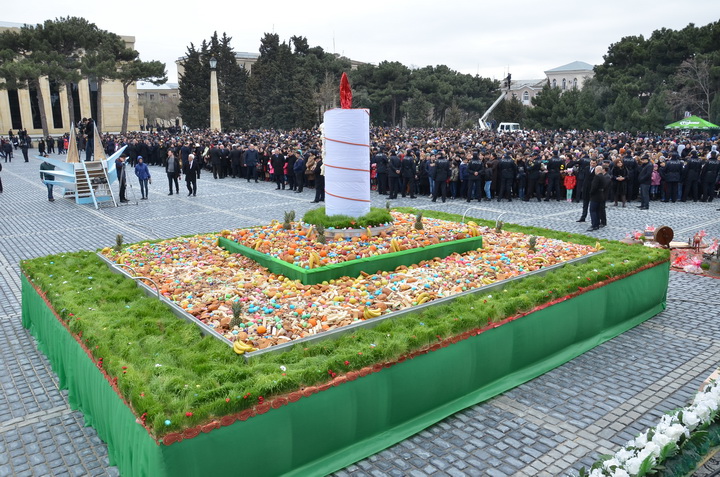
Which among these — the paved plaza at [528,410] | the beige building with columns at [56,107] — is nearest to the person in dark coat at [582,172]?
the paved plaza at [528,410]

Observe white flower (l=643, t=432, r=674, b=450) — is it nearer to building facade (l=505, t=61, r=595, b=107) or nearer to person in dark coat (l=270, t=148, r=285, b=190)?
person in dark coat (l=270, t=148, r=285, b=190)

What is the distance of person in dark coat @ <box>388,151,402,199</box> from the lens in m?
20.7

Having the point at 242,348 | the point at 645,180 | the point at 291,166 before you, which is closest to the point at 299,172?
the point at 291,166

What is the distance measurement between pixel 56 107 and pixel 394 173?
2588 inches

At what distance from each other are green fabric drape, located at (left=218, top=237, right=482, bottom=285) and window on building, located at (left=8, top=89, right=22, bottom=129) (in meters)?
71.8

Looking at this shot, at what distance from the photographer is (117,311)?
6.87 metres

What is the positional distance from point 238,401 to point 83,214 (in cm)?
1636

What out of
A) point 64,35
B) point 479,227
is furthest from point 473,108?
point 479,227

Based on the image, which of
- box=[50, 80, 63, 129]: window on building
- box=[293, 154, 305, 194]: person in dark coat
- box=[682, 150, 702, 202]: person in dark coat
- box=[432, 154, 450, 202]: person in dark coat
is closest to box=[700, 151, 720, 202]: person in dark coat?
box=[682, 150, 702, 202]: person in dark coat

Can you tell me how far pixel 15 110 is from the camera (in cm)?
6819

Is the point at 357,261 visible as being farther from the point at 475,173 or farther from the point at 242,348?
the point at 475,173

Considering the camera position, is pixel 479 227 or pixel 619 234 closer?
pixel 479 227

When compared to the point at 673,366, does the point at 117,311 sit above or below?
above

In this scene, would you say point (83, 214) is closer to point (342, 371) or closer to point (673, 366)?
point (342, 371)
